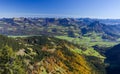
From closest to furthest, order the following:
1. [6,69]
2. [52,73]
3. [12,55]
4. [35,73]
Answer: [6,69] < [12,55] < [35,73] < [52,73]

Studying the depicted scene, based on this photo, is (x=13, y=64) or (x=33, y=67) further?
(x=33, y=67)

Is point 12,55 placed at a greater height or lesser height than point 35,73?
greater

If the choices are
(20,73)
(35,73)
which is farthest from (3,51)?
(35,73)

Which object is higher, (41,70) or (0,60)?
(0,60)

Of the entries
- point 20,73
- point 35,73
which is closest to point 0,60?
point 20,73

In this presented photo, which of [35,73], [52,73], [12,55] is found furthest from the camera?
[52,73]

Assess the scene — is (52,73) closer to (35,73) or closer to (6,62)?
(35,73)

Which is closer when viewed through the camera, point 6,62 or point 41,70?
point 6,62

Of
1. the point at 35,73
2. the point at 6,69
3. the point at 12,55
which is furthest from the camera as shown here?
the point at 35,73

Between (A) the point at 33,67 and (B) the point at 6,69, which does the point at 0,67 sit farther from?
(A) the point at 33,67

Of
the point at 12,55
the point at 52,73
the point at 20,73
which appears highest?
the point at 12,55
